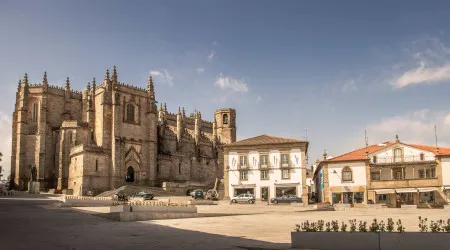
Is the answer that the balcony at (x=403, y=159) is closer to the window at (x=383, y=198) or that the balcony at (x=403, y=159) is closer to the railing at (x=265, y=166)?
the window at (x=383, y=198)

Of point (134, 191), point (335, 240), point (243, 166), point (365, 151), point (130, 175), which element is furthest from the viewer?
point (130, 175)

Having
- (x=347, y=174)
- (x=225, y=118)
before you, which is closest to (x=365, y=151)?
(x=347, y=174)

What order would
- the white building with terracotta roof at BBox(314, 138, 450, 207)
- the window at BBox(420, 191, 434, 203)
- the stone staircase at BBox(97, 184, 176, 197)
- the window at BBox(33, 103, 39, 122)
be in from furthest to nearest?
1. the window at BBox(33, 103, 39, 122)
2. the stone staircase at BBox(97, 184, 176, 197)
3. the window at BBox(420, 191, 434, 203)
4. the white building with terracotta roof at BBox(314, 138, 450, 207)

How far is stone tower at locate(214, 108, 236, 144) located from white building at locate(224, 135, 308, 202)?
33818 millimetres

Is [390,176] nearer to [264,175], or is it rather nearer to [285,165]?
[285,165]

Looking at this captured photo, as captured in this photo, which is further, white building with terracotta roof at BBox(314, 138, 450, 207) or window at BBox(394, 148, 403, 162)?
window at BBox(394, 148, 403, 162)

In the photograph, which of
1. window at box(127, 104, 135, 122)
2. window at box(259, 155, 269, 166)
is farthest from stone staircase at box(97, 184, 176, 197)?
window at box(259, 155, 269, 166)

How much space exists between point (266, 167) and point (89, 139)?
26.8 m

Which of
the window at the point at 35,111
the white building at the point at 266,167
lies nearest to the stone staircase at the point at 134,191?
the white building at the point at 266,167

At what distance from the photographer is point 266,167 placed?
→ 50031mm

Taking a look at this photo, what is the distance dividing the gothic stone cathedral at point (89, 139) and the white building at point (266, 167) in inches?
A: 692

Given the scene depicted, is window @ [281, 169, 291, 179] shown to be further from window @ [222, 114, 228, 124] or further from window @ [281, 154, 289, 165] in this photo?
window @ [222, 114, 228, 124]

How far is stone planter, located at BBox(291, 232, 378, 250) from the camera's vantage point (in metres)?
10.0

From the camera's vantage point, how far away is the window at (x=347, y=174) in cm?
4606
